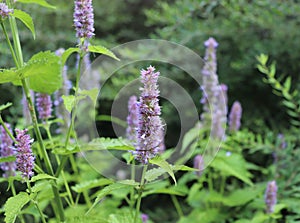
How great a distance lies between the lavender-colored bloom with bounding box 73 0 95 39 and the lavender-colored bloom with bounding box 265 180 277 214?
0.93 meters

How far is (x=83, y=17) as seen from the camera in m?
1.14

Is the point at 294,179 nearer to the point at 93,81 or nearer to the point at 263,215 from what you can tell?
the point at 263,215

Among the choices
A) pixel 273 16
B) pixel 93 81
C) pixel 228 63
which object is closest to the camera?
pixel 93 81

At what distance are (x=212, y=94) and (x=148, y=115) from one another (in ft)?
3.67

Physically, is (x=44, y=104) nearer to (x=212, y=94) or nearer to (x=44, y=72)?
(x=44, y=72)

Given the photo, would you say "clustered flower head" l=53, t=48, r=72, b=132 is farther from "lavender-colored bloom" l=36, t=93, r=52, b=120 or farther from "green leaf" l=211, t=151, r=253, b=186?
"green leaf" l=211, t=151, r=253, b=186

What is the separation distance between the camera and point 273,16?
110 inches

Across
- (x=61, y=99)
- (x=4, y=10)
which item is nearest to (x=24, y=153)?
(x=4, y=10)

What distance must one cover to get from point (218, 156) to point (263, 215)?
1.17 feet

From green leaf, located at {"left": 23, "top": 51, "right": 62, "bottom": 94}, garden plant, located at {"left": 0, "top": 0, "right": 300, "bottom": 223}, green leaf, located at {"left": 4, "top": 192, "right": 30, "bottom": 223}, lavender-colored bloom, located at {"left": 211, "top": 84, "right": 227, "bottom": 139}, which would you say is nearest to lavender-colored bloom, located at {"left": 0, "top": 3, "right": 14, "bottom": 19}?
garden plant, located at {"left": 0, "top": 0, "right": 300, "bottom": 223}

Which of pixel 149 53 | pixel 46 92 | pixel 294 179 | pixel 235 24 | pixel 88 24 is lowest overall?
pixel 294 179

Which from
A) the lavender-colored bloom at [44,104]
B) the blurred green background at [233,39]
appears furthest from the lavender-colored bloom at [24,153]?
the blurred green background at [233,39]

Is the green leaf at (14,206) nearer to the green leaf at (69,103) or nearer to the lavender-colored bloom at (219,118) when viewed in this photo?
the green leaf at (69,103)

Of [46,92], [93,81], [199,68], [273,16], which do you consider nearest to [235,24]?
[273,16]
